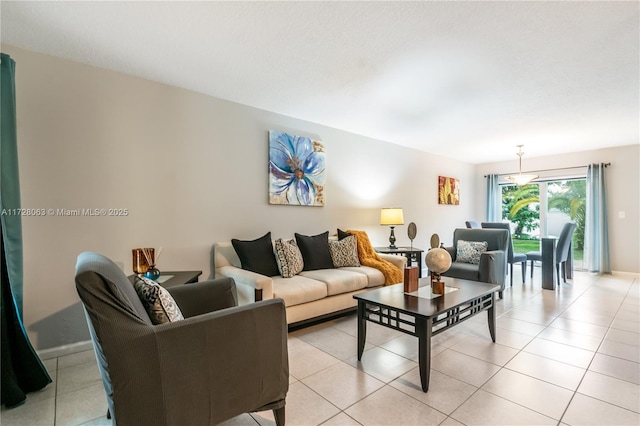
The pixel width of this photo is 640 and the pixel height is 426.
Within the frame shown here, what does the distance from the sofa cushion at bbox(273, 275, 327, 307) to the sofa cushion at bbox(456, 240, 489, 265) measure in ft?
7.24

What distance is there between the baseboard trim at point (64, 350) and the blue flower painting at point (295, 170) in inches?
84.4

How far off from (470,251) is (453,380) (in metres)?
2.38

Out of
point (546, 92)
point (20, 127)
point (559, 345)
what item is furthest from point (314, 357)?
point (546, 92)

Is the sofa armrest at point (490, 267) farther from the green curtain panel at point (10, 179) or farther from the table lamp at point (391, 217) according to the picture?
the green curtain panel at point (10, 179)

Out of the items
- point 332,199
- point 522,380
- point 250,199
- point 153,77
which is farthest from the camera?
point 332,199

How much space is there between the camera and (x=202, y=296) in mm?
1901

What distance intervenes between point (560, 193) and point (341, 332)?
6.13 meters

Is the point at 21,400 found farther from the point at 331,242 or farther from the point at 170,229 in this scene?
the point at 331,242

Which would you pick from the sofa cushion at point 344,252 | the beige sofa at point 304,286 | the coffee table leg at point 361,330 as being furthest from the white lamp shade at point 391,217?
the coffee table leg at point 361,330

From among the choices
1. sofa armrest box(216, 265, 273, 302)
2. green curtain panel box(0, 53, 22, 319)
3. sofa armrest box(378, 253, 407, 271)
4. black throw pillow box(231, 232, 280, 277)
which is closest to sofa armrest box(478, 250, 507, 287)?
sofa armrest box(378, 253, 407, 271)

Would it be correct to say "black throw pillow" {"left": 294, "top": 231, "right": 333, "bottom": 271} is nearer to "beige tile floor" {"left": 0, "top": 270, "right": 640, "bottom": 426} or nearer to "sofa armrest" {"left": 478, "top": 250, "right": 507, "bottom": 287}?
"beige tile floor" {"left": 0, "top": 270, "right": 640, "bottom": 426}

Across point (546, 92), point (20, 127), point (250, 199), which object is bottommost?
point (250, 199)

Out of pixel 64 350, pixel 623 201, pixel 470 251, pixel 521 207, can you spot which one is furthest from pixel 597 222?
pixel 64 350

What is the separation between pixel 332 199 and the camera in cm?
423
